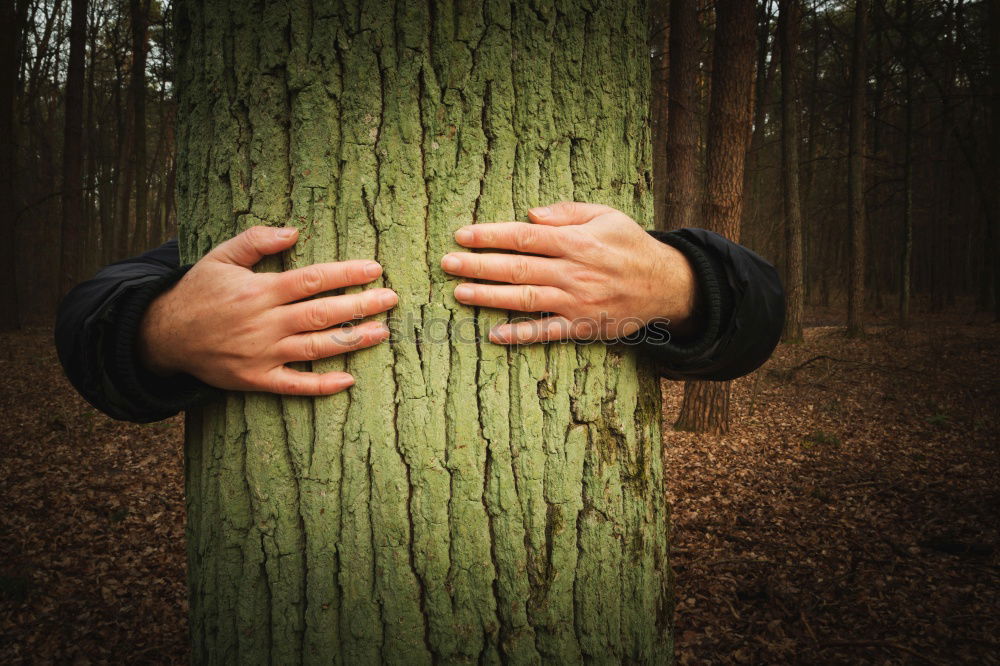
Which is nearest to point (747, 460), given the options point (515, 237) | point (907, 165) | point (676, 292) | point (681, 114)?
point (681, 114)

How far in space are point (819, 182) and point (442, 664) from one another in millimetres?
27790

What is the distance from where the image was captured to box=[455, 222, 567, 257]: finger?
1.09 meters

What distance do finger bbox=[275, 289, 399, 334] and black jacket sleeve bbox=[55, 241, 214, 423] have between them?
13.3 inches

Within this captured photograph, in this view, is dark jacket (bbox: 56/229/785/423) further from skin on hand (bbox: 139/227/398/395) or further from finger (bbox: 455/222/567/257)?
finger (bbox: 455/222/567/257)

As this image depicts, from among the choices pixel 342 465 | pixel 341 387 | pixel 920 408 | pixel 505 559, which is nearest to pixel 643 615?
pixel 505 559

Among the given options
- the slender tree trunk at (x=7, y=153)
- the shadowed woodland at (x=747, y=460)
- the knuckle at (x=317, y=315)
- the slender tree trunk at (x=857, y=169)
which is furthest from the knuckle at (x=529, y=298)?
the slender tree trunk at (x=7, y=153)

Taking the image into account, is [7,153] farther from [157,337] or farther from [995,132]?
[995,132]

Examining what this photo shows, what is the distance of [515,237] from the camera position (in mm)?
1089

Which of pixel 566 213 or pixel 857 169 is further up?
pixel 857 169

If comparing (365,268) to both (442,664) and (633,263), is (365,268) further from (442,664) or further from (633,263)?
(442,664)

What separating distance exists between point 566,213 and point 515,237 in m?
0.15

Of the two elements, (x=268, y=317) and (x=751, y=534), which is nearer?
(x=268, y=317)

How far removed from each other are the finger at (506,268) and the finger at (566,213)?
0.11 metres

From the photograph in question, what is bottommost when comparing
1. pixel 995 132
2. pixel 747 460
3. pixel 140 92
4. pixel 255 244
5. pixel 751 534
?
pixel 751 534
